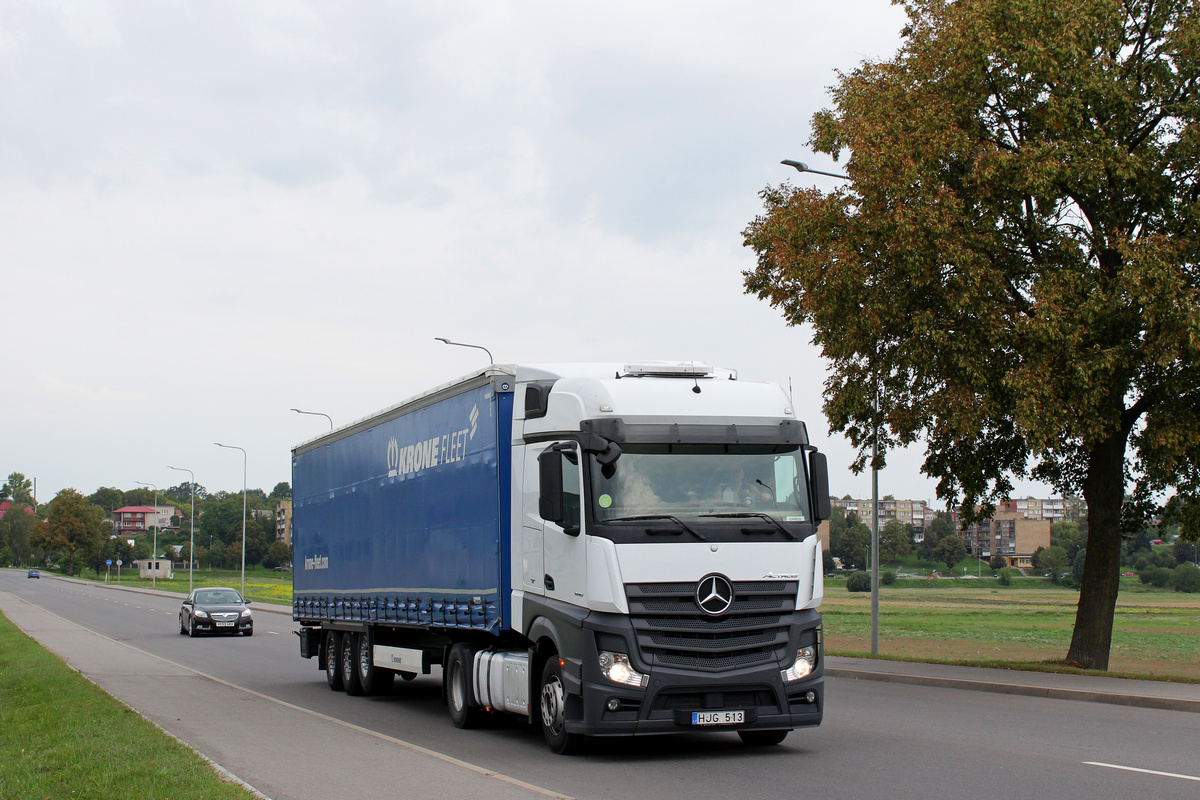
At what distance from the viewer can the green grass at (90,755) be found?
329 inches

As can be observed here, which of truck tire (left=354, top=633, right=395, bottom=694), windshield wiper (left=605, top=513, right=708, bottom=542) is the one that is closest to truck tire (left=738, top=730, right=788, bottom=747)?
windshield wiper (left=605, top=513, right=708, bottom=542)

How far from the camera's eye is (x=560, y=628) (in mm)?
10398

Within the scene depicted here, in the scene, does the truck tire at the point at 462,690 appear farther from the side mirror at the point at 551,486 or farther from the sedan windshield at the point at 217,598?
the sedan windshield at the point at 217,598

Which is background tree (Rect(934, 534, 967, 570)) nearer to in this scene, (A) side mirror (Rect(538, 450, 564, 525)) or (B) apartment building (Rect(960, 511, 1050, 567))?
(B) apartment building (Rect(960, 511, 1050, 567))

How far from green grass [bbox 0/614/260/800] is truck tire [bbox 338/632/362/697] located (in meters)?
3.48

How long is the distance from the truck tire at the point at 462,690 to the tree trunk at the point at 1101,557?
40.4ft

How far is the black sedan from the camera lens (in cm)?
3488

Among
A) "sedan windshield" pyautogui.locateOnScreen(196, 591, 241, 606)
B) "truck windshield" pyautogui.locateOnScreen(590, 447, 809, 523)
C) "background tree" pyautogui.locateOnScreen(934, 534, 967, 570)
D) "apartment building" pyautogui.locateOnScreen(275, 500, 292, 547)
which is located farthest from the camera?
"apartment building" pyautogui.locateOnScreen(275, 500, 292, 547)

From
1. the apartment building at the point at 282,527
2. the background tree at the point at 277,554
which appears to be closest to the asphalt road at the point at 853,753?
the background tree at the point at 277,554

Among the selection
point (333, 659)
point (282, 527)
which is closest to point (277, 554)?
point (282, 527)

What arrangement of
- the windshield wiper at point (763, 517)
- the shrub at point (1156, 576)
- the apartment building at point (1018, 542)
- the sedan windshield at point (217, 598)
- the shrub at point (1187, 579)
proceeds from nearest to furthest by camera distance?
the windshield wiper at point (763, 517), the sedan windshield at point (217, 598), the shrub at point (1187, 579), the shrub at point (1156, 576), the apartment building at point (1018, 542)

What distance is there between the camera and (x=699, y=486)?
10.3 metres

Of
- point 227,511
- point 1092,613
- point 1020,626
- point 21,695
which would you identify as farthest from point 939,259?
point 227,511

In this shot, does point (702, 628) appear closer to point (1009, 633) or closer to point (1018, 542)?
point (1009, 633)
